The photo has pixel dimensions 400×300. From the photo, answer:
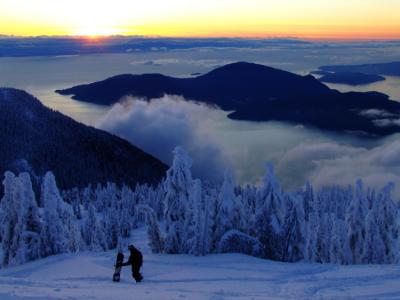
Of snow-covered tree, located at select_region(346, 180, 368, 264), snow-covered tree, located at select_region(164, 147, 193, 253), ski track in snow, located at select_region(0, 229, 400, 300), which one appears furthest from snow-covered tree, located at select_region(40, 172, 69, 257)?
snow-covered tree, located at select_region(346, 180, 368, 264)

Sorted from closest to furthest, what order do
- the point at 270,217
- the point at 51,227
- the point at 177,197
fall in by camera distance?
1. the point at 270,217
2. the point at 177,197
3. the point at 51,227

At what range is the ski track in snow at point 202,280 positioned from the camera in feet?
65.9

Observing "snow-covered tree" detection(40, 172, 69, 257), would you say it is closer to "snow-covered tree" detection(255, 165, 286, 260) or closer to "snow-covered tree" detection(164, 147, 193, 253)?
"snow-covered tree" detection(164, 147, 193, 253)

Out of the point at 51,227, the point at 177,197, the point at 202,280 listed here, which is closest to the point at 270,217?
the point at 177,197

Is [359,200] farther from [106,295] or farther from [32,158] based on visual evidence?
[32,158]

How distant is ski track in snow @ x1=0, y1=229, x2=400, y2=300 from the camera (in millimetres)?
20078

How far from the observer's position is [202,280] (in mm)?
25062

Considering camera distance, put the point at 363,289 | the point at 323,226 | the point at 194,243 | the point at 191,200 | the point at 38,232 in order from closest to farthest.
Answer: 1. the point at 363,289
2. the point at 194,243
3. the point at 191,200
4. the point at 38,232
5. the point at 323,226

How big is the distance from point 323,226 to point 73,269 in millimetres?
36148

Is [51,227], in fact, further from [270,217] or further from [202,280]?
[202,280]

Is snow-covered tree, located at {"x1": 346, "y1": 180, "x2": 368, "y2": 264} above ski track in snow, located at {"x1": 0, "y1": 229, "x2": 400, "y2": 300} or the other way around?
the other way around

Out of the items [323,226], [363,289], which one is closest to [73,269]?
[363,289]

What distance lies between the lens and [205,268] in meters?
28.9

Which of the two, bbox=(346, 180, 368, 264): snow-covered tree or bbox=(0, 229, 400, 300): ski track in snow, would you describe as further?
bbox=(346, 180, 368, 264): snow-covered tree
